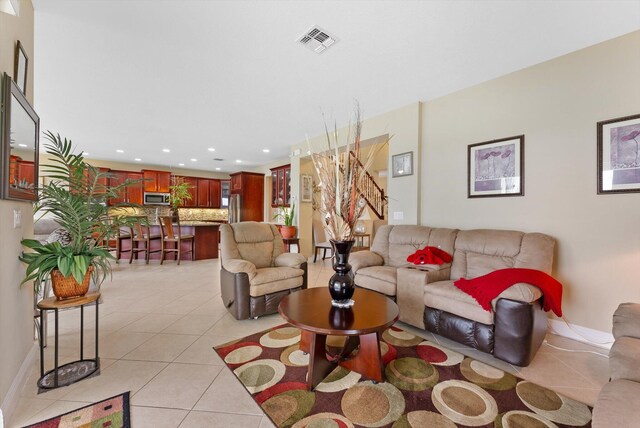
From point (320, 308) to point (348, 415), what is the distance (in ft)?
2.04

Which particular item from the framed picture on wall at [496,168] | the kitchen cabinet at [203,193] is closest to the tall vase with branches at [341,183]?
the framed picture on wall at [496,168]

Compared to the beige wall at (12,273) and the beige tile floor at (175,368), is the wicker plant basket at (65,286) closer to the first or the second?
the beige wall at (12,273)

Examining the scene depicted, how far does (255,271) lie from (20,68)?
7.44 ft

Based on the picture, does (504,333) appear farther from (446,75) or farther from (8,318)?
(8,318)

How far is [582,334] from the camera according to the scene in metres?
2.46

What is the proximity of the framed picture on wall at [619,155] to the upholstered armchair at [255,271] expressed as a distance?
2.98 meters

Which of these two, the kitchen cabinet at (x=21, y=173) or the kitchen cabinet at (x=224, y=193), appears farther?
the kitchen cabinet at (x=224, y=193)

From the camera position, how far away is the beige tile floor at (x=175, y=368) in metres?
1.53

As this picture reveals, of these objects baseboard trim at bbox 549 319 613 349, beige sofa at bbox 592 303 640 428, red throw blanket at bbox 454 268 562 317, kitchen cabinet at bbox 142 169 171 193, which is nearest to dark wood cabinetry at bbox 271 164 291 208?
kitchen cabinet at bbox 142 169 171 193

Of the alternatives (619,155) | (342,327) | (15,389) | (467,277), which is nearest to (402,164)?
(467,277)

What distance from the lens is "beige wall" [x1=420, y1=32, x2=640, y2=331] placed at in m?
2.28

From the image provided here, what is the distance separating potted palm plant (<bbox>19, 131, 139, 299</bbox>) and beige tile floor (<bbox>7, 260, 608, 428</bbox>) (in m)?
0.64

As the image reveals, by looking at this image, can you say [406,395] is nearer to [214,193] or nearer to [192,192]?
[192,192]

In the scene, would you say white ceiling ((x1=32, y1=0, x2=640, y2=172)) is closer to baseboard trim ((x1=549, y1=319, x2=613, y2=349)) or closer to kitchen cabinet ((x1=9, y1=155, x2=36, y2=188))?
kitchen cabinet ((x1=9, y1=155, x2=36, y2=188))
